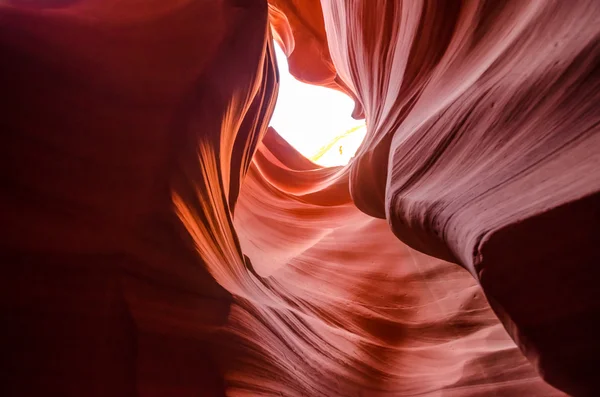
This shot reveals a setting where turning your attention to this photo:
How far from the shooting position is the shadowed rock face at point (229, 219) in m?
0.58

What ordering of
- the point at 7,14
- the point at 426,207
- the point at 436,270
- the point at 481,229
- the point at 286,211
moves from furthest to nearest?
1. the point at 286,211
2. the point at 436,270
3. the point at 7,14
4. the point at 426,207
5. the point at 481,229

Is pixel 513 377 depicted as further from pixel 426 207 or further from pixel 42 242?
pixel 42 242

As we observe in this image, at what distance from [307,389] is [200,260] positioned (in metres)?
0.41

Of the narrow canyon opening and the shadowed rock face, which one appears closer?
the shadowed rock face

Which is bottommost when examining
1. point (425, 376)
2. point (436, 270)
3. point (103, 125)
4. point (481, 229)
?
point (425, 376)

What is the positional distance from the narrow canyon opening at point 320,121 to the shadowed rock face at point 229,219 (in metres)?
2.80

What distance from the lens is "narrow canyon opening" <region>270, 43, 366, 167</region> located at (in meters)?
4.59

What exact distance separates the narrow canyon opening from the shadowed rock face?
9.20 feet

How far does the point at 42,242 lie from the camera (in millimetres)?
841

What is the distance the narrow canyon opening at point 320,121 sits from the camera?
459 cm

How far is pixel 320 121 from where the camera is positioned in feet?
16.2

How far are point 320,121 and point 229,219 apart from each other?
346 centimetres

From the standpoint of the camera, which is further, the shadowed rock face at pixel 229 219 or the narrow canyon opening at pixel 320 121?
the narrow canyon opening at pixel 320 121

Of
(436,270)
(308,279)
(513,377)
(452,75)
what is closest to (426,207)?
(452,75)
